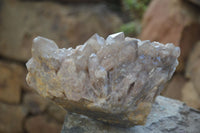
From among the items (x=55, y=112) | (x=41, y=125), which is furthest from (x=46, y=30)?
(x=41, y=125)

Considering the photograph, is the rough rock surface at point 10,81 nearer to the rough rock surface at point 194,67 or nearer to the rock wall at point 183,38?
the rock wall at point 183,38

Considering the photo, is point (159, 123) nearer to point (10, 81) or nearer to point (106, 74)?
point (106, 74)

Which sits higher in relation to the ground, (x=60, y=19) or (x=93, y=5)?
(x=93, y=5)

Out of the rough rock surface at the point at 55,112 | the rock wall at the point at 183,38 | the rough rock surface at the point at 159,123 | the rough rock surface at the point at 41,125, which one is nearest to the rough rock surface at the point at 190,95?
the rock wall at the point at 183,38

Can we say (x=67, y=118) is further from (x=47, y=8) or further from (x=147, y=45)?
(x=47, y=8)

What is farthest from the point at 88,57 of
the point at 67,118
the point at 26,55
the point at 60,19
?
the point at 26,55
